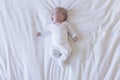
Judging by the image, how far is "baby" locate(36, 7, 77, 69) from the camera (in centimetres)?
124

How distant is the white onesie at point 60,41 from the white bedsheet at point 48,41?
0.11 feet

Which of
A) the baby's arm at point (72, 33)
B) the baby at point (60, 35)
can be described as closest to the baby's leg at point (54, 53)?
the baby at point (60, 35)

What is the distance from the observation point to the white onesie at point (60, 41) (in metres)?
1.24

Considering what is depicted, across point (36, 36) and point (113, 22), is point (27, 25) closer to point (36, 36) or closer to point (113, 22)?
point (36, 36)

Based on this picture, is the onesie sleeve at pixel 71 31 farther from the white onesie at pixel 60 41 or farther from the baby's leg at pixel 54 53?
the baby's leg at pixel 54 53

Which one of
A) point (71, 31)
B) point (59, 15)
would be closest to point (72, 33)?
point (71, 31)

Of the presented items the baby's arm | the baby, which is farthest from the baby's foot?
the baby's arm

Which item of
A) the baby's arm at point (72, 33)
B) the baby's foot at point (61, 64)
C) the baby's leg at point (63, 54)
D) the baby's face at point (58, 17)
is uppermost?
the baby's face at point (58, 17)

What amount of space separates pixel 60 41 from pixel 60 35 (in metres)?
0.03

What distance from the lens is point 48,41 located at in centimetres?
129

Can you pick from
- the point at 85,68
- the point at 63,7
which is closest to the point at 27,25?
the point at 63,7

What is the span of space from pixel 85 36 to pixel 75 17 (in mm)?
130

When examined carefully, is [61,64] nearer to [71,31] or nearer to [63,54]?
[63,54]

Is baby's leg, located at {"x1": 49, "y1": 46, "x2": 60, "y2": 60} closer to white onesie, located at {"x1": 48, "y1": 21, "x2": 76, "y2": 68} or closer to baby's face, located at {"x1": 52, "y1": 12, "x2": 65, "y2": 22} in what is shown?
white onesie, located at {"x1": 48, "y1": 21, "x2": 76, "y2": 68}
